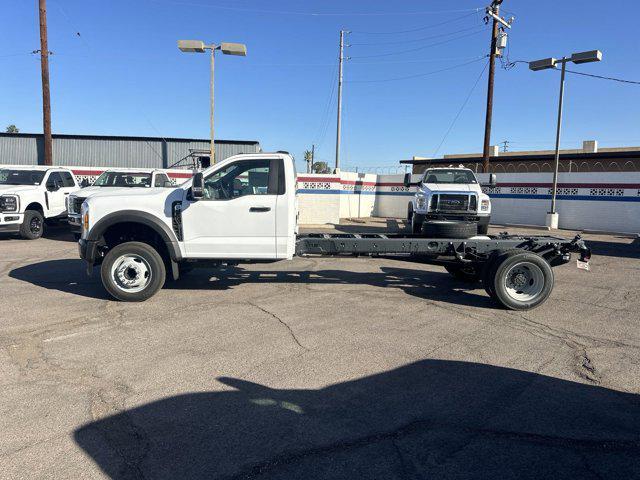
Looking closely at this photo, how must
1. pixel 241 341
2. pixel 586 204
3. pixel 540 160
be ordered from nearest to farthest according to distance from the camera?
pixel 241 341
pixel 586 204
pixel 540 160

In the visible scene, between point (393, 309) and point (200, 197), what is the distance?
325cm

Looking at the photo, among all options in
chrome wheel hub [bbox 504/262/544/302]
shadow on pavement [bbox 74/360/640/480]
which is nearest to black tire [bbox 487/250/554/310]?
chrome wheel hub [bbox 504/262/544/302]

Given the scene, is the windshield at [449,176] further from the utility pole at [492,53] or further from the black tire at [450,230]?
the utility pole at [492,53]

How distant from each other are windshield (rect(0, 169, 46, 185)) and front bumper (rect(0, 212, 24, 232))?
142 centimetres

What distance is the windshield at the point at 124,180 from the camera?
14.4m

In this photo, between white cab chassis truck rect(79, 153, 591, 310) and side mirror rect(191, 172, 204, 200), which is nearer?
side mirror rect(191, 172, 204, 200)

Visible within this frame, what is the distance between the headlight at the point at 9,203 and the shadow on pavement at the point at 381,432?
12.2m

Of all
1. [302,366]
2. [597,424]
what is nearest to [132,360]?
[302,366]

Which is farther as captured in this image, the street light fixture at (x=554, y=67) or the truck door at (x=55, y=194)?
the street light fixture at (x=554, y=67)

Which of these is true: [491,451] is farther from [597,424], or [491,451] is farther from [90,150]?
[90,150]

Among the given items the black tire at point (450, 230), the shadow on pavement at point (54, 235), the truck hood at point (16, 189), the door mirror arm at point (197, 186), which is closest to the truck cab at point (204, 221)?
the door mirror arm at point (197, 186)

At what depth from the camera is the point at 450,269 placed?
9.10 meters

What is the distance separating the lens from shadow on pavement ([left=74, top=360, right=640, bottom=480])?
3141mm

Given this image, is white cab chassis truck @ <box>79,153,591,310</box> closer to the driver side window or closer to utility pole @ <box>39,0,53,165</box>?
the driver side window
